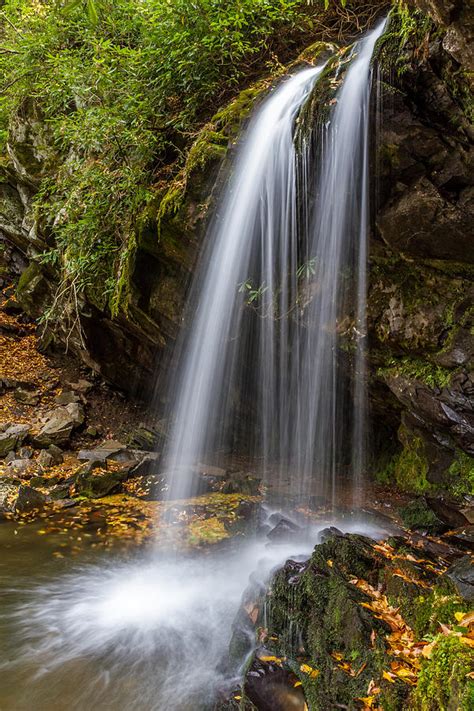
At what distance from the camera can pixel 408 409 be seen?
6.30 meters

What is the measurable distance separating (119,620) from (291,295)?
4.73 m

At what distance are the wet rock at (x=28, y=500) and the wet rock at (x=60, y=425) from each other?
1908mm

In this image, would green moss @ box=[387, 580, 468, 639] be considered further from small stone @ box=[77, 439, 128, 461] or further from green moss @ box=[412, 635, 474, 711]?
small stone @ box=[77, 439, 128, 461]

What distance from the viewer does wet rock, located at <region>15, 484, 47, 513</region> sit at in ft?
22.2

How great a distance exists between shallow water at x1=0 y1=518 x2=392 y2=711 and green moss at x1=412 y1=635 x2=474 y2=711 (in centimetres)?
185

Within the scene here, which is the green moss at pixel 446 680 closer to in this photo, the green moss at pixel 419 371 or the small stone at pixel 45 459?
the green moss at pixel 419 371

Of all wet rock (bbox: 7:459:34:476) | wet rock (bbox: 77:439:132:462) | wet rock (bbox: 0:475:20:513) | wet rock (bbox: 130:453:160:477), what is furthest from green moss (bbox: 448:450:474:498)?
wet rock (bbox: 7:459:34:476)

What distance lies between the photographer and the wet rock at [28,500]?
678cm

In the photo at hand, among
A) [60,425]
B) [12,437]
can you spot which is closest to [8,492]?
[12,437]

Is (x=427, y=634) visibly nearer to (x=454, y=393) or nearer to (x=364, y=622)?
(x=364, y=622)

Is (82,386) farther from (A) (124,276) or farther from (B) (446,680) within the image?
(B) (446,680)

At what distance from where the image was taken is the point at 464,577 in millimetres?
3135

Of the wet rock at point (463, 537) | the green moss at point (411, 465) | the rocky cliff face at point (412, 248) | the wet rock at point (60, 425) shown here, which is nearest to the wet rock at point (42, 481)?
the wet rock at point (60, 425)

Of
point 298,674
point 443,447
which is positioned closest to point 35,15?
point 443,447
